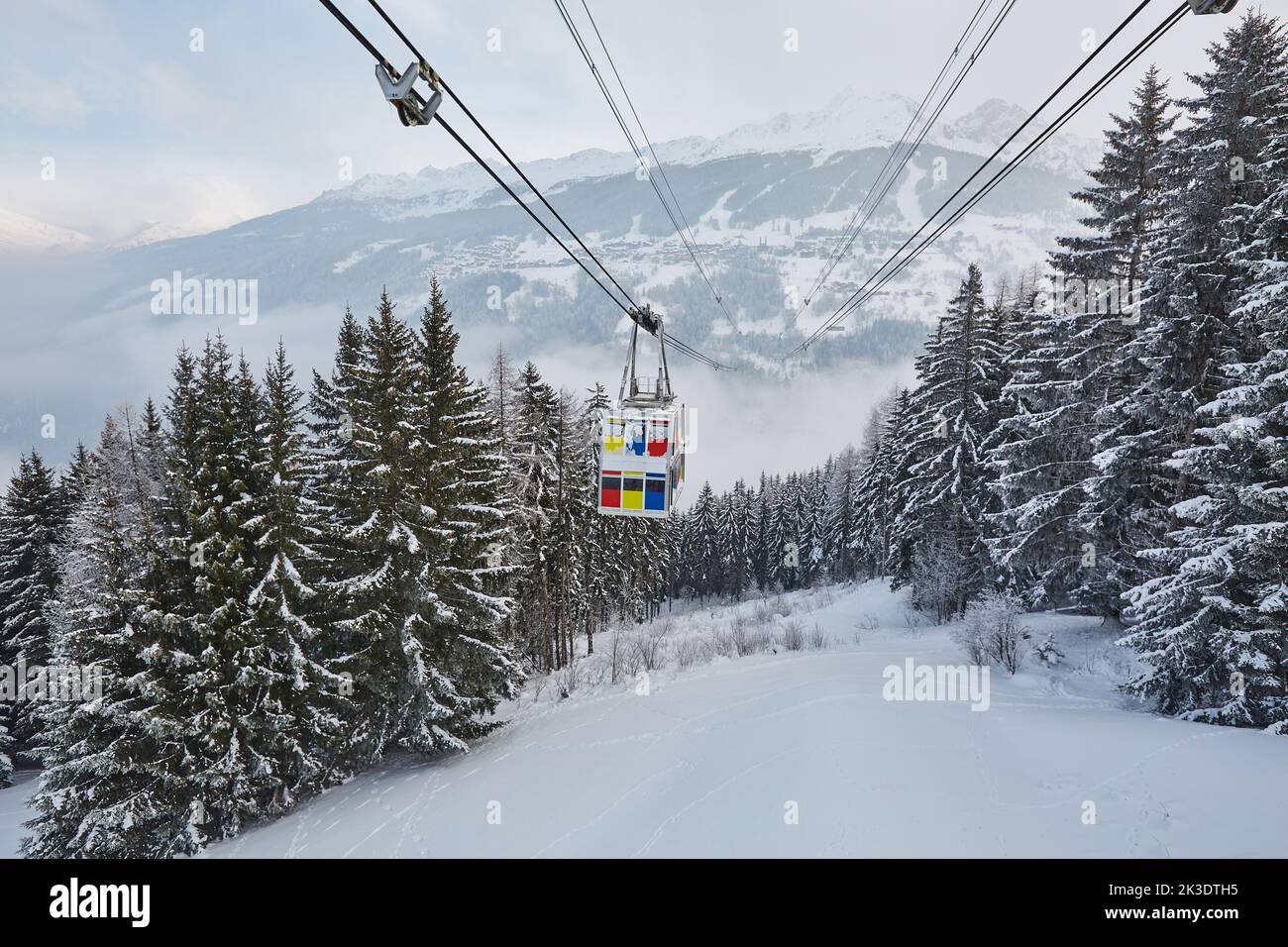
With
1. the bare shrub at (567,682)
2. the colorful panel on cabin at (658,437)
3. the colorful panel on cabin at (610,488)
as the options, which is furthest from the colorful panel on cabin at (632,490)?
the bare shrub at (567,682)

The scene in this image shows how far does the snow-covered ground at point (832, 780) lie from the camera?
820 centimetres

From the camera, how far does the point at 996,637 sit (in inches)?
688

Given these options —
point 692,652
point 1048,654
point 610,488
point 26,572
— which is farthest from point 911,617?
point 26,572

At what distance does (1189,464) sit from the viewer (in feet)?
41.5

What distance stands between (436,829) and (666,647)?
16051 mm

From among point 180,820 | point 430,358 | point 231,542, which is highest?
point 430,358

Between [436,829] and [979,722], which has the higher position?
[979,722]

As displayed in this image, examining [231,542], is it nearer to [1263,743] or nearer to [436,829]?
[436,829]

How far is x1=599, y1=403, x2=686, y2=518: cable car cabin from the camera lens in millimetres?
12625

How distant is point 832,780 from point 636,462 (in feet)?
22.7

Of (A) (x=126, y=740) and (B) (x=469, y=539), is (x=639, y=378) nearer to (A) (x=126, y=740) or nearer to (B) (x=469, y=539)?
(B) (x=469, y=539)

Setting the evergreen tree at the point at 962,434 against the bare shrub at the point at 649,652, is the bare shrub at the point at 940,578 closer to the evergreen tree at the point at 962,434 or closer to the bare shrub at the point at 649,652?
the evergreen tree at the point at 962,434

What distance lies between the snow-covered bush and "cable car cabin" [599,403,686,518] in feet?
37.8
